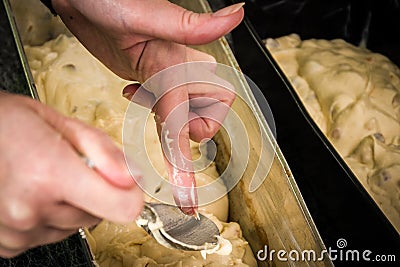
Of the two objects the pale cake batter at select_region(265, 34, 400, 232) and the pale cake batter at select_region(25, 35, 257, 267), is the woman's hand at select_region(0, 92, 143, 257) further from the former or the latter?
the pale cake batter at select_region(265, 34, 400, 232)

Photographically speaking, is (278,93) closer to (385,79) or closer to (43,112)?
(385,79)

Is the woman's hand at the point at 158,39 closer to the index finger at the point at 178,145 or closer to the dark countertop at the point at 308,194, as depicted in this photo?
the index finger at the point at 178,145

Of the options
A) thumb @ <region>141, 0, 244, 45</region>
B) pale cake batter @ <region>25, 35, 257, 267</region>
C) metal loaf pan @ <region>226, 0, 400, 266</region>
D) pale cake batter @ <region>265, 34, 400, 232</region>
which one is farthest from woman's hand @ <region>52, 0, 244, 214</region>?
pale cake batter @ <region>265, 34, 400, 232</region>

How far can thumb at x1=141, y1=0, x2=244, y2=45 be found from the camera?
4.22ft

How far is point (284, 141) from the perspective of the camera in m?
1.83

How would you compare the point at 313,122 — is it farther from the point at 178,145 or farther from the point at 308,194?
the point at 178,145

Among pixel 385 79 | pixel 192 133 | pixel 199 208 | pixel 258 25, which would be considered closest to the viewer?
pixel 192 133

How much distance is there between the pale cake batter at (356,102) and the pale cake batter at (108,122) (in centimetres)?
49

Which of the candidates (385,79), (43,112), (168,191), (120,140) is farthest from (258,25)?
(43,112)

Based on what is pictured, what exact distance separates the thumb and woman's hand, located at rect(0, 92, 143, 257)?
592 millimetres

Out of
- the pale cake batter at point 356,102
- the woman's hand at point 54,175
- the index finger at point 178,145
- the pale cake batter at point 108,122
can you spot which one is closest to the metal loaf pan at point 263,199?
the pale cake batter at point 108,122

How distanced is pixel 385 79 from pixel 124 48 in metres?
1.06

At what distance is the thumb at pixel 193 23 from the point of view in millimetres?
1285

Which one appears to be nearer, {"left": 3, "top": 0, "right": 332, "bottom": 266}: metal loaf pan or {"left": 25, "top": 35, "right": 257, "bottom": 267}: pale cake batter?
{"left": 3, "top": 0, "right": 332, "bottom": 266}: metal loaf pan
